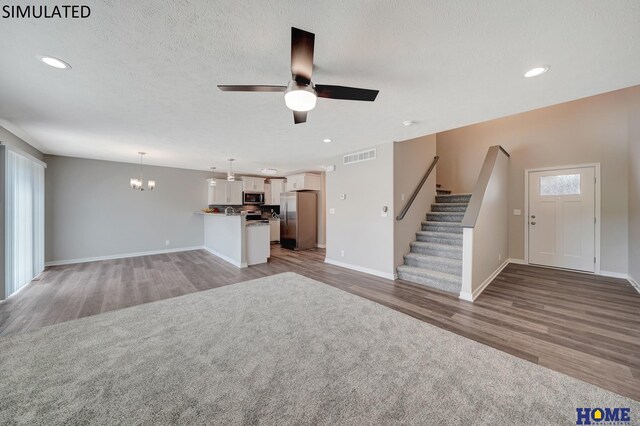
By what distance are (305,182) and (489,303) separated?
549cm

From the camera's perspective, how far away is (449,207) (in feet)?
16.5

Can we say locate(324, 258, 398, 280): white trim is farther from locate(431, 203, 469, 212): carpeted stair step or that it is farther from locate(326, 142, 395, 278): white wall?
locate(431, 203, 469, 212): carpeted stair step

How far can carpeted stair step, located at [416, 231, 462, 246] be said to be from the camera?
13.8 feet

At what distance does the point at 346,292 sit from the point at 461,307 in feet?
5.15

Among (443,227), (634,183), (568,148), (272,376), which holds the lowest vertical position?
Answer: (272,376)

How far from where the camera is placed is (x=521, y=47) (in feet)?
5.52

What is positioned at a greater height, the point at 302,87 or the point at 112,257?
the point at 302,87

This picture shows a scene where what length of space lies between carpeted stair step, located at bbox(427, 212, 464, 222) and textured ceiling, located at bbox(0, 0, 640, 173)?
84.5 inches

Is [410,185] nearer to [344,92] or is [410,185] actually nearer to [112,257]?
[344,92]

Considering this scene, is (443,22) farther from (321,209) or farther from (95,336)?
(321,209)

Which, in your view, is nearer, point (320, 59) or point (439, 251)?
point (320, 59)

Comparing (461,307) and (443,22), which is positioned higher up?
(443,22)

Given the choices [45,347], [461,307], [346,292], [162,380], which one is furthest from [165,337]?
[461,307]

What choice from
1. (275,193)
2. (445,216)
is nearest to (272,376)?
(445,216)
